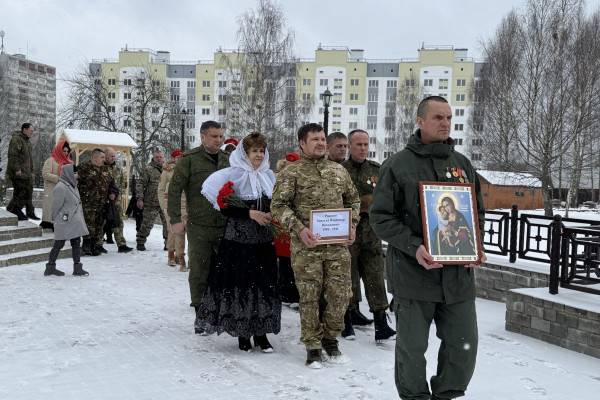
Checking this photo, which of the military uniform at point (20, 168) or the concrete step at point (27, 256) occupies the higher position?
the military uniform at point (20, 168)

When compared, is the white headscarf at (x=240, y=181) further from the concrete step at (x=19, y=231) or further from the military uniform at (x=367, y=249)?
the concrete step at (x=19, y=231)

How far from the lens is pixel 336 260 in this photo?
458 cm

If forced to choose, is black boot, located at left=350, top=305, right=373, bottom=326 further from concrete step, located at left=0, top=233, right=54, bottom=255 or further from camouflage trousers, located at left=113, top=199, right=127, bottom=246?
concrete step, located at left=0, top=233, right=54, bottom=255

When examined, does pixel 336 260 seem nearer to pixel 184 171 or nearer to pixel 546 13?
pixel 184 171

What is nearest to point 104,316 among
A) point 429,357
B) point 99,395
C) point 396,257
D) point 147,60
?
point 99,395

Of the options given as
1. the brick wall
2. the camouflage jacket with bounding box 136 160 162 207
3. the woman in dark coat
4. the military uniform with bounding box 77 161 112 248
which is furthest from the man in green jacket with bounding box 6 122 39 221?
the brick wall

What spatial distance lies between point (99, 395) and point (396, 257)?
228 centimetres

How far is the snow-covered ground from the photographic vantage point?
13.3ft

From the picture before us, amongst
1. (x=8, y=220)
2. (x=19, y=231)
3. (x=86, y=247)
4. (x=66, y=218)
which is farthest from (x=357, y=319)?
(x=8, y=220)

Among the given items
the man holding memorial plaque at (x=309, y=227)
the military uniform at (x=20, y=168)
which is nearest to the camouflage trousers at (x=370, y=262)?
the man holding memorial plaque at (x=309, y=227)

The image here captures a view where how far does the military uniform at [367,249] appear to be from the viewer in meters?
5.45

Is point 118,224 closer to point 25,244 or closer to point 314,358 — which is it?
point 25,244

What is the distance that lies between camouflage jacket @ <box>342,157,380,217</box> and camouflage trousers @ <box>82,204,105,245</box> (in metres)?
6.32

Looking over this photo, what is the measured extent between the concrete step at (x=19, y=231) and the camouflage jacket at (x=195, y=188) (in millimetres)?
6184
